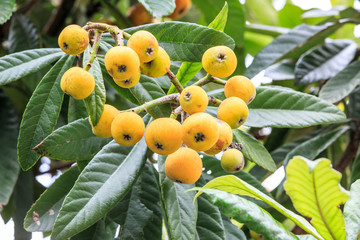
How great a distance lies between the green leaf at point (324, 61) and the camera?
5.60 ft

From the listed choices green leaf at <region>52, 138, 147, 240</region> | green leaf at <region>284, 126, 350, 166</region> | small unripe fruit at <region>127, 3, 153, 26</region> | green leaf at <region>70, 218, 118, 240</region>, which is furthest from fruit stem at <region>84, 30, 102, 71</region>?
small unripe fruit at <region>127, 3, 153, 26</region>

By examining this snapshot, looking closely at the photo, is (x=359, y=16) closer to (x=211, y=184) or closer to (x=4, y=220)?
(x=211, y=184)

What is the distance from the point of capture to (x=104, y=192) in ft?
3.16

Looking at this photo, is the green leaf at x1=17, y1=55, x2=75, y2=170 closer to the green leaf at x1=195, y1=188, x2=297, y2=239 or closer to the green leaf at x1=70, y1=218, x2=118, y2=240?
the green leaf at x1=70, y1=218, x2=118, y2=240

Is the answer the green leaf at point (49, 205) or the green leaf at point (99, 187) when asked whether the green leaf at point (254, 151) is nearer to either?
the green leaf at point (99, 187)

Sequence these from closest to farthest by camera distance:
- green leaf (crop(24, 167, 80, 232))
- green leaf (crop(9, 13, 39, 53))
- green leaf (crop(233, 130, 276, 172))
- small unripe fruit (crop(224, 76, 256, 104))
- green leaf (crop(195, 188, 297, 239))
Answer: green leaf (crop(195, 188, 297, 239)) < small unripe fruit (crop(224, 76, 256, 104)) < green leaf (crop(233, 130, 276, 172)) < green leaf (crop(24, 167, 80, 232)) < green leaf (crop(9, 13, 39, 53))

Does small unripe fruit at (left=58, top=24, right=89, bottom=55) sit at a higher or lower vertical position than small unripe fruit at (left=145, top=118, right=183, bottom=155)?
higher

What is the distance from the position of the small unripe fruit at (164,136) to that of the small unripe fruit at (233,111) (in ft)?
0.28

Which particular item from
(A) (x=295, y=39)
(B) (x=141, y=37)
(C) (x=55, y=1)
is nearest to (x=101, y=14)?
(C) (x=55, y=1)

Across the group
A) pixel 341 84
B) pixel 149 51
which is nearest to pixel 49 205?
pixel 149 51

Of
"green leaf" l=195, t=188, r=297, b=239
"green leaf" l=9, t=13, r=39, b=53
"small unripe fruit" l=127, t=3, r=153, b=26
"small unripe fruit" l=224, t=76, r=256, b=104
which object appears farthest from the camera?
"small unripe fruit" l=127, t=3, r=153, b=26

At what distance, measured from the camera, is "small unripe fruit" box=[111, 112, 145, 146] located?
2.68ft

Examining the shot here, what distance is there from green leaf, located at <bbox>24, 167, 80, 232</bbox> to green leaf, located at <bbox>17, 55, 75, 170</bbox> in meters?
0.18

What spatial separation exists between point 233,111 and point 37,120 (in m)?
0.45
